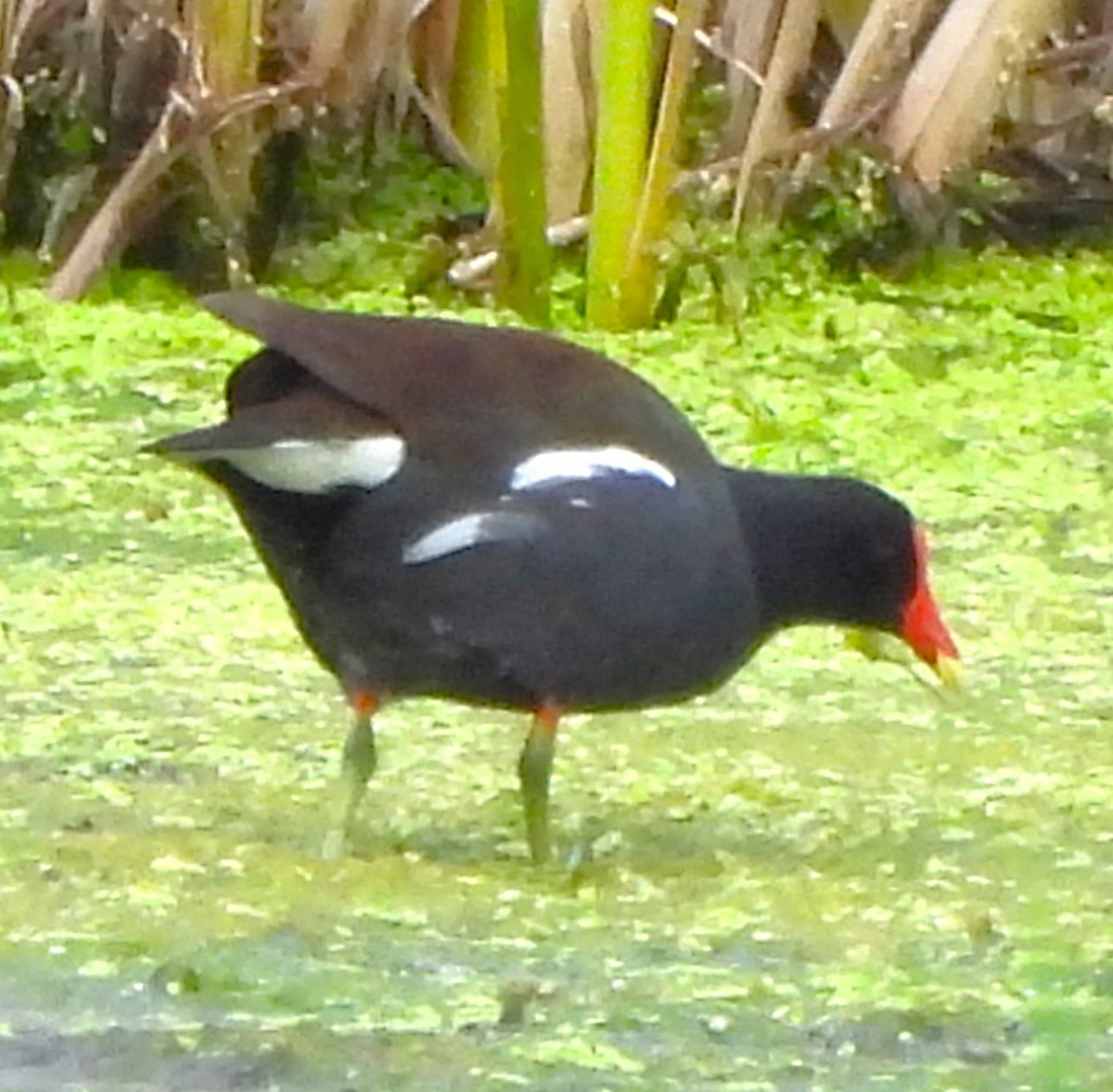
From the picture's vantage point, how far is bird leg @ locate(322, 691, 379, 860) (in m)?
2.20

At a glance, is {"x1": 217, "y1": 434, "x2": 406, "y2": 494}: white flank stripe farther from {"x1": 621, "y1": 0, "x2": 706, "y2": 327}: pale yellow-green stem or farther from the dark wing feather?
{"x1": 621, "y1": 0, "x2": 706, "y2": 327}: pale yellow-green stem

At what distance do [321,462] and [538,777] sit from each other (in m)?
0.28

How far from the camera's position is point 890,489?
329 cm

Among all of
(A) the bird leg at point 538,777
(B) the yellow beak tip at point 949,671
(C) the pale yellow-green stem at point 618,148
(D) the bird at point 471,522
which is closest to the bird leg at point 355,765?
(D) the bird at point 471,522

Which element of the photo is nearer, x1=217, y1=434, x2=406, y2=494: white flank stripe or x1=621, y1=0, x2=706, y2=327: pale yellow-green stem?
x1=217, y1=434, x2=406, y2=494: white flank stripe

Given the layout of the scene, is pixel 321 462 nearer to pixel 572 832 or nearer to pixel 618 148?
pixel 572 832

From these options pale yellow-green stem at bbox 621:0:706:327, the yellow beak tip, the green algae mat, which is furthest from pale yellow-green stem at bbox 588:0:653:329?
the yellow beak tip

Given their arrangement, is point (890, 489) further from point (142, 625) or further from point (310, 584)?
point (310, 584)

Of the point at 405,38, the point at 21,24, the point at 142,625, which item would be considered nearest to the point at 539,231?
the point at 405,38

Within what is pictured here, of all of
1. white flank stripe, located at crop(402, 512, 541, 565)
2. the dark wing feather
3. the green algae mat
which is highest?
the dark wing feather

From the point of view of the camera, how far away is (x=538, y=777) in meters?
2.20

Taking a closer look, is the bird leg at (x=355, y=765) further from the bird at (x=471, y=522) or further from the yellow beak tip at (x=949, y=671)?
the yellow beak tip at (x=949, y=671)

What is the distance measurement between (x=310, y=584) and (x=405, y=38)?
2.01 meters

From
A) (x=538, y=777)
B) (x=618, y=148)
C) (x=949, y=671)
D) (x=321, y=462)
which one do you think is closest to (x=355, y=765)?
(x=538, y=777)
